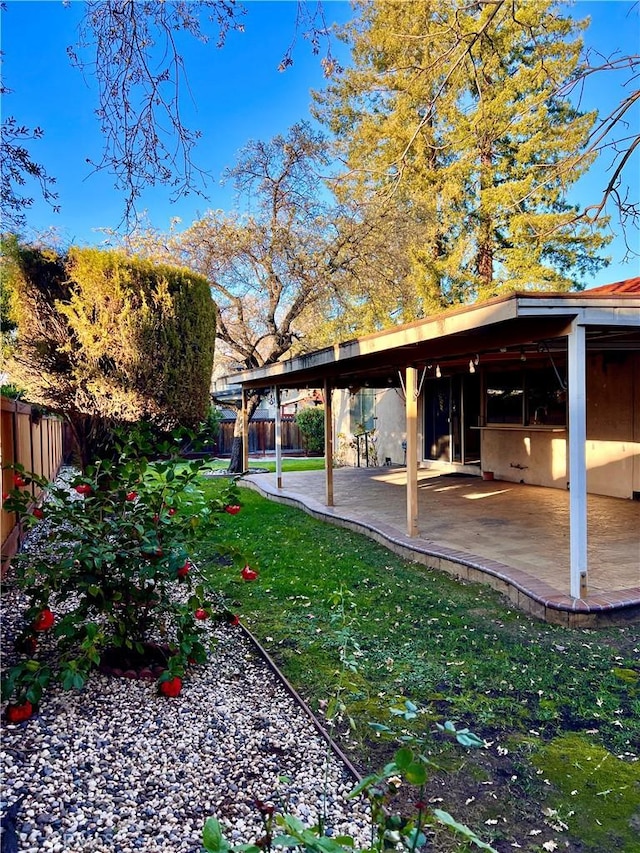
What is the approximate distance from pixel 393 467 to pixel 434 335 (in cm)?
970

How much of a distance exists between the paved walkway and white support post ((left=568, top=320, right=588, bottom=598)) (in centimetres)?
23

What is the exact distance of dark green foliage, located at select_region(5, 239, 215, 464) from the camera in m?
5.40

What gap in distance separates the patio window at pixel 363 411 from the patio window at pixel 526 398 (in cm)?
544

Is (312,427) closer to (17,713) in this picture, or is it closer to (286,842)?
(17,713)

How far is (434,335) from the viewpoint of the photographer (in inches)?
196

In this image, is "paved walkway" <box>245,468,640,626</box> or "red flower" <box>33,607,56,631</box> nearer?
"red flower" <box>33,607,56,631</box>

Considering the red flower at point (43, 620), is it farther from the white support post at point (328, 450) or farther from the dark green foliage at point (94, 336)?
the white support post at point (328, 450)

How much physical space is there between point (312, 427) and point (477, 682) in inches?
655

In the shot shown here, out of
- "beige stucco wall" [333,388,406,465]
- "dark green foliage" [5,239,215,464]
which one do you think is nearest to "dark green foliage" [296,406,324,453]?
"beige stucco wall" [333,388,406,465]

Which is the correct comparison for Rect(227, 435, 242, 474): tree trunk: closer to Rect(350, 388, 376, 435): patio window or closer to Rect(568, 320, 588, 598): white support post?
Rect(350, 388, 376, 435): patio window

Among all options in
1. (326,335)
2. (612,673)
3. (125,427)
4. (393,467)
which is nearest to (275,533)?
(125,427)

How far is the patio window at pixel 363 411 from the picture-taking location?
52.9ft

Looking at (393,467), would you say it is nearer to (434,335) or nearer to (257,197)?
(257,197)

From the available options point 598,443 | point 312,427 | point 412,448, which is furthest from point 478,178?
point 412,448
